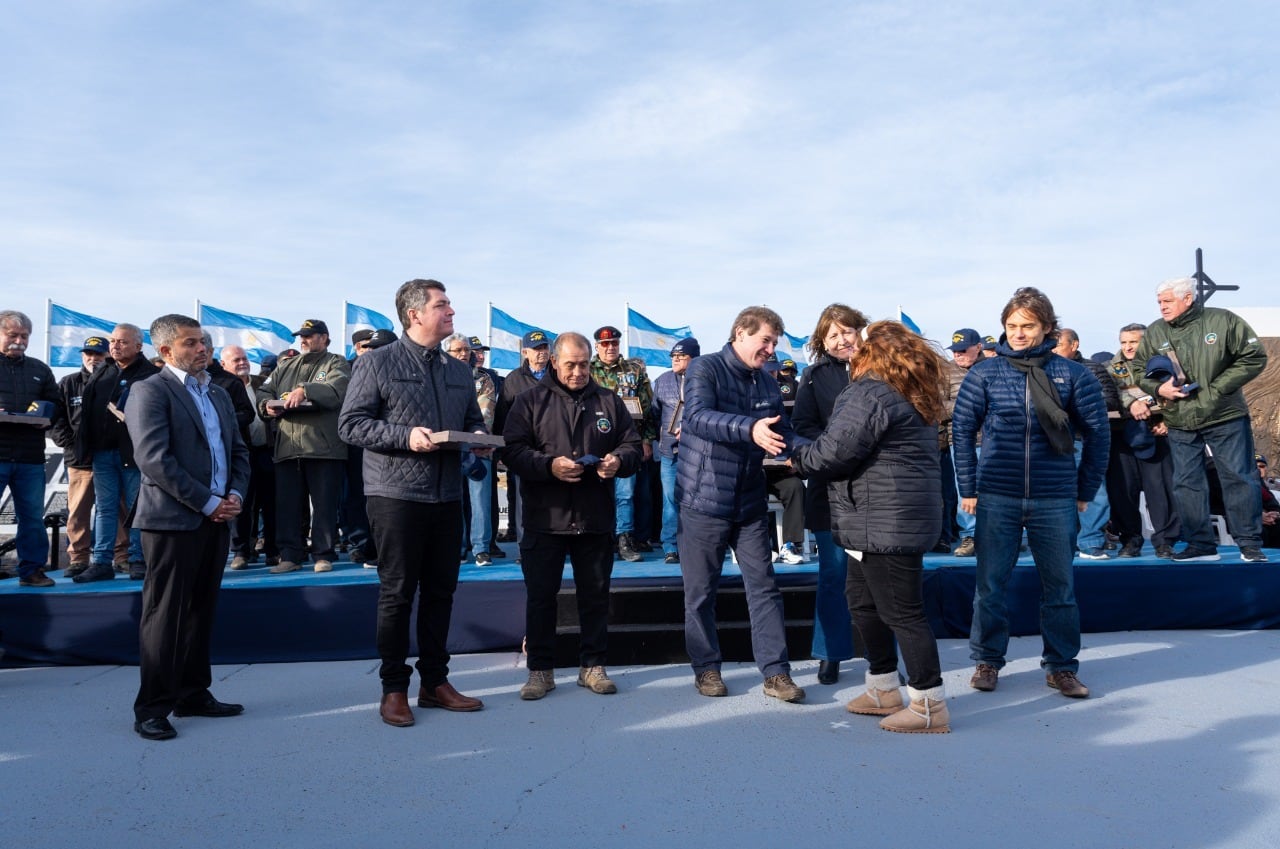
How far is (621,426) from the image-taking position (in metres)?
4.61

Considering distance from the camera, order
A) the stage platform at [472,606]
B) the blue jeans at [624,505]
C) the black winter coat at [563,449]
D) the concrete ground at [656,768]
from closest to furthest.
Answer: the concrete ground at [656,768] → the black winter coat at [563,449] → the stage platform at [472,606] → the blue jeans at [624,505]

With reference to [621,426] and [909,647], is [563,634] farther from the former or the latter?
[909,647]

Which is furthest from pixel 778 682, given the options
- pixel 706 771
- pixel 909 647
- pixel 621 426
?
A: pixel 621 426

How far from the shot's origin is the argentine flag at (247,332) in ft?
36.8

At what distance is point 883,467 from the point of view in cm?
365

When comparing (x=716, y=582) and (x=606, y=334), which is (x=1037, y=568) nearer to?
(x=716, y=582)

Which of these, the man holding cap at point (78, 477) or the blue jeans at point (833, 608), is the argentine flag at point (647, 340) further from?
the blue jeans at point (833, 608)

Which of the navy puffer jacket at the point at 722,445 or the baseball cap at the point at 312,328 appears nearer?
the navy puffer jacket at the point at 722,445

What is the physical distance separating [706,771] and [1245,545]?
14.6 feet

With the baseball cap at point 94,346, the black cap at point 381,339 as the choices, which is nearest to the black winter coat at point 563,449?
the black cap at point 381,339

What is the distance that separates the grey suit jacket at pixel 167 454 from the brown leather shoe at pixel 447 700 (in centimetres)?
126

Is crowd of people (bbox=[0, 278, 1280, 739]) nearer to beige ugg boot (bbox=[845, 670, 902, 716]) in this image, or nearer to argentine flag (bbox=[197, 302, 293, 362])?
beige ugg boot (bbox=[845, 670, 902, 716])

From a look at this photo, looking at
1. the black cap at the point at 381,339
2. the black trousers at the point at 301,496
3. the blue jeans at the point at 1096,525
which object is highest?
the black cap at the point at 381,339

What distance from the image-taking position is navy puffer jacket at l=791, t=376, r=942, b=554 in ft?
11.8
